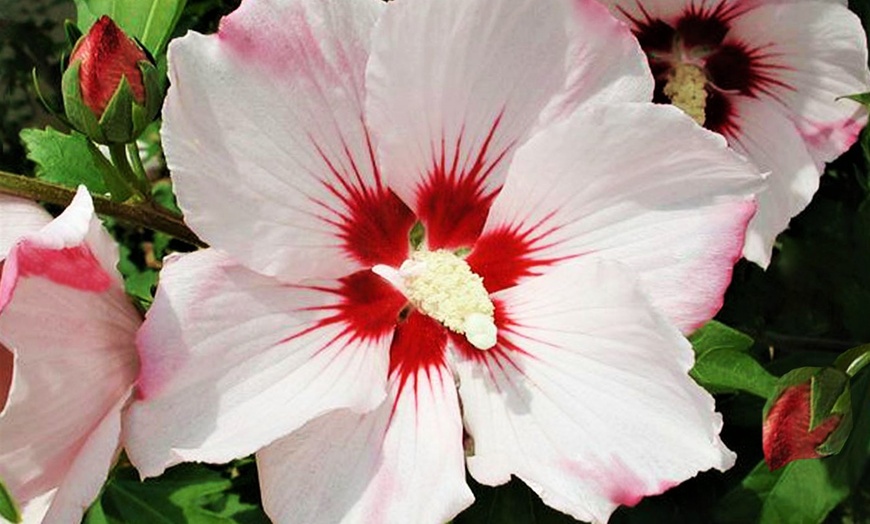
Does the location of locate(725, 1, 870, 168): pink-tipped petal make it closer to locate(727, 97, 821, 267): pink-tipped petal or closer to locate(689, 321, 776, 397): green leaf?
locate(727, 97, 821, 267): pink-tipped petal

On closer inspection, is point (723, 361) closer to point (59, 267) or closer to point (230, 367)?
point (230, 367)

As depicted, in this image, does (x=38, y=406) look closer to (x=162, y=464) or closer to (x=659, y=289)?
(x=162, y=464)

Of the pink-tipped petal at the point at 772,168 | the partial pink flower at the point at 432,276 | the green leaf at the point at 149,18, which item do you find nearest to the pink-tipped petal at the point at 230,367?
the partial pink flower at the point at 432,276

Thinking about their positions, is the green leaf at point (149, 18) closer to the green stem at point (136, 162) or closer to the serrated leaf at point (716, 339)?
the green stem at point (136, 162)

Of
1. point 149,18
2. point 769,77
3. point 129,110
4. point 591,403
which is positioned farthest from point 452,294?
point 769,77

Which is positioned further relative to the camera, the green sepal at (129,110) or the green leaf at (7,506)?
the green sepal at (129,110)

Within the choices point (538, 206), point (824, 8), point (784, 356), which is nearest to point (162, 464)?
point (538, 206)

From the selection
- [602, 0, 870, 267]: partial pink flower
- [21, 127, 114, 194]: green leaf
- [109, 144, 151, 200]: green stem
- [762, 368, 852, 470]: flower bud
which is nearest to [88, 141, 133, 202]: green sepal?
[109, 144, 151, 200]: green stem
